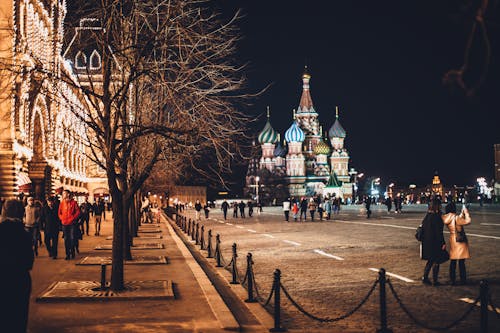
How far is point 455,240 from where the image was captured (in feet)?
44.2

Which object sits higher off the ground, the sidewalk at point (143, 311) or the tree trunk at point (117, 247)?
the tree trunk at point (117, 247)

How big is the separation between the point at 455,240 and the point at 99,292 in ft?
22.8

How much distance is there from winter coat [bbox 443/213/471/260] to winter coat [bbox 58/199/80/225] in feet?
35.7

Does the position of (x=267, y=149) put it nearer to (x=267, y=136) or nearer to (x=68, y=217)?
(x=267, y=136)

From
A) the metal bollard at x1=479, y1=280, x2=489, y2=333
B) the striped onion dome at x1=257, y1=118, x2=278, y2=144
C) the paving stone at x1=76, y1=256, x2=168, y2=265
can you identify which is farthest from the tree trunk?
the striped onion dome at x1=257, y1=118, x2=278, y2=144

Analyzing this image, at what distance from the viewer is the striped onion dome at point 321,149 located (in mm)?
194375

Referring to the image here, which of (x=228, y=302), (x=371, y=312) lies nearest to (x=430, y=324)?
(x=371, y=312)

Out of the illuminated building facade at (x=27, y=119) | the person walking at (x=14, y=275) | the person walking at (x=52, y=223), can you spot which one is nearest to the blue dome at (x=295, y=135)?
the illuminated building facade at (x=27, y=119)

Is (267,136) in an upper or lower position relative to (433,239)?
upper

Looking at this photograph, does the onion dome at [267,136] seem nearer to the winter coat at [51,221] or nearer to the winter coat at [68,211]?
the winter coat at [51,221]

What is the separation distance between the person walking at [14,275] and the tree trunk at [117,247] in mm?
5823

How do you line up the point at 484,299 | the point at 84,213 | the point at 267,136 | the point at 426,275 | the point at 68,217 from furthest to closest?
the point at 267,136
the point at 84,213
the point at 68,217
the point at 426,275
the point at 484,299

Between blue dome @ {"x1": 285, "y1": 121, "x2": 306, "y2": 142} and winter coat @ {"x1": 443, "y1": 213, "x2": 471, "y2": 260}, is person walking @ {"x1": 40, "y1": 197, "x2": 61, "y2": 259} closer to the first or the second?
winter coat @ {"x1": 443, "y1": 213, "x2": 471, "y2": 260}

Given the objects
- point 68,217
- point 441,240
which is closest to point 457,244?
point 441,240
